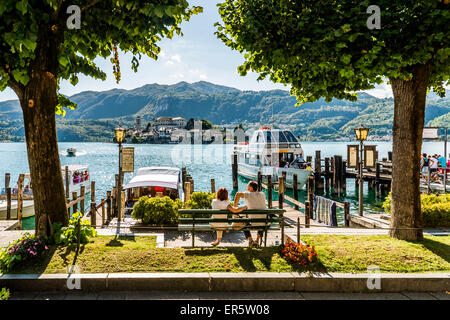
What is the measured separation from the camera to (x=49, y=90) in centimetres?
677

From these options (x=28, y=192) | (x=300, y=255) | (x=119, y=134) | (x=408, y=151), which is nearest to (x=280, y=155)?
(x=28, y=192)

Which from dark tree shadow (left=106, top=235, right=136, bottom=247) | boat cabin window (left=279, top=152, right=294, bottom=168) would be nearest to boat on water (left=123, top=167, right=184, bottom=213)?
dark tree shadow (left=106, top=235, right=136, bottom=247)

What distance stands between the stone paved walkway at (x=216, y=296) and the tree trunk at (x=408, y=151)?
263 centimetres

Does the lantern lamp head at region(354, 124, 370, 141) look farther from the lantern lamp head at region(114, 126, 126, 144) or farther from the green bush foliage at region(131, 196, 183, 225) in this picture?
the lantern lamp head at region(114, 126, 126, 144)

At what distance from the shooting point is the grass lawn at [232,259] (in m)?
6.02

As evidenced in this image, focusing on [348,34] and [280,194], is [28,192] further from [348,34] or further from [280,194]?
[348,34]

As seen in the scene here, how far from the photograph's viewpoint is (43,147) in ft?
22.2

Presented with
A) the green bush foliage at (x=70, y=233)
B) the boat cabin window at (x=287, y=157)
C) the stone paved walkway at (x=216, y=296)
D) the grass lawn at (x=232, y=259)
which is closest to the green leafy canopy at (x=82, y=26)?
the green bush foliage at (x=70, y=233)

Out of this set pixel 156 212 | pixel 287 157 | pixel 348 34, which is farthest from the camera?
pixel 287 157

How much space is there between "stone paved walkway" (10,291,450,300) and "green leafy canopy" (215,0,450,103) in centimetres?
453

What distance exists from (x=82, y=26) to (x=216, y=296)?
21.2 feet

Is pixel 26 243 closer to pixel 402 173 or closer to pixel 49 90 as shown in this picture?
pixel 49 90
